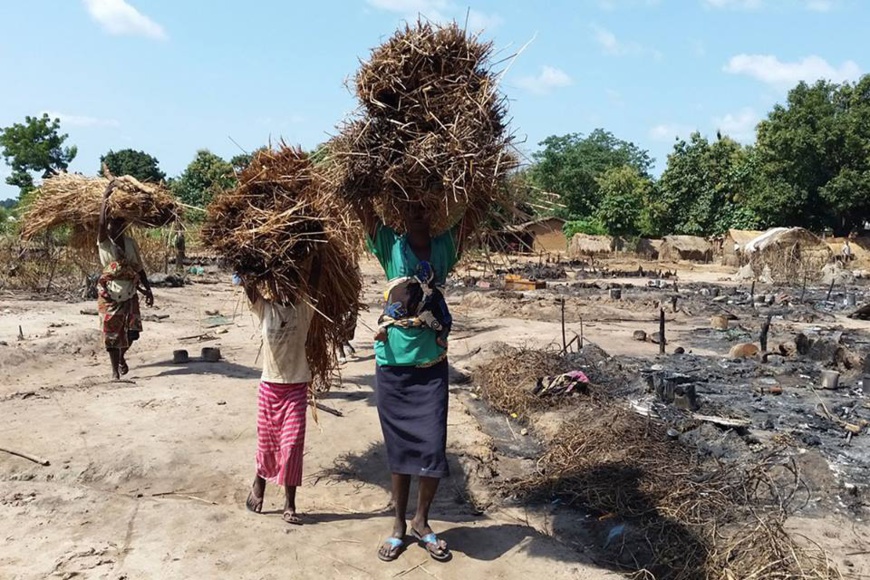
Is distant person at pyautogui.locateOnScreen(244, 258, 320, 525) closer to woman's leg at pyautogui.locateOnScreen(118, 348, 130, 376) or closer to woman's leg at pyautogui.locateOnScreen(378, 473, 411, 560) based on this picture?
woman's leg at pyautogui.locateOnScreen(378, 473, 411, 560)

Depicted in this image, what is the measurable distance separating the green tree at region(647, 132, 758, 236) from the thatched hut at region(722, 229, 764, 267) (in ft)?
15.1

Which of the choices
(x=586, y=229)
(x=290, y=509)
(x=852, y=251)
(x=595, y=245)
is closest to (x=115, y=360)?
(x=290, y=509)

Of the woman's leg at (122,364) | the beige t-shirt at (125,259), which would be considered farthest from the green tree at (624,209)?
the woman's leg at (122,364)

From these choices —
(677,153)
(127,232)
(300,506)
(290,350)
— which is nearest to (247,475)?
(300,506)

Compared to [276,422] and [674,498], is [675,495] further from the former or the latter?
[276,422]

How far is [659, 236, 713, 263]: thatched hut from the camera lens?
30.5 meters

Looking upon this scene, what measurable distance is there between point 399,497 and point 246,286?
1397 mm

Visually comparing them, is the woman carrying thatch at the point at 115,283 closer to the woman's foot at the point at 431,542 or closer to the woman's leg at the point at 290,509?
the woman's leg at the point at 290,509

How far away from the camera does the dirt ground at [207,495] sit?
3.18m

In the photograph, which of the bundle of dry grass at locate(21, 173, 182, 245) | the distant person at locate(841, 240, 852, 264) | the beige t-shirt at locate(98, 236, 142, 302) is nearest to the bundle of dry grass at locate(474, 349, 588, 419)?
the bundle of dry grass at locate(21, 173, 182, 245)

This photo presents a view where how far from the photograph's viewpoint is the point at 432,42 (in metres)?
3.35

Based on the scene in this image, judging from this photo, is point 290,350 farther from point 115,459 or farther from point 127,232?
point 127,232

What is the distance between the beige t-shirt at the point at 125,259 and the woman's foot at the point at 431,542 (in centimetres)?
463

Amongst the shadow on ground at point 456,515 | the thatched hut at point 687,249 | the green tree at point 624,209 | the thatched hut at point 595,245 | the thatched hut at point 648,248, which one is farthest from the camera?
the thatched hut at point 595,245
